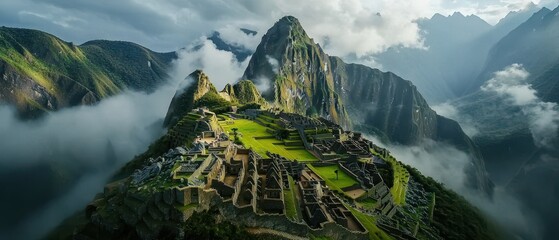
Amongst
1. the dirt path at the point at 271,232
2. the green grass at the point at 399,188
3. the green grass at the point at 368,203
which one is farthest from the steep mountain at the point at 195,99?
Answer: the dirt path at the point at 271,232

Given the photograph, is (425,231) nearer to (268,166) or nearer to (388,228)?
(388,228)

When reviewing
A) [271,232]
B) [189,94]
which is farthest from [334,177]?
[189,94]

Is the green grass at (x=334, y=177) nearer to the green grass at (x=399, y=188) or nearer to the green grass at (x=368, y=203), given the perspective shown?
the green grass at (x=368, y=203)

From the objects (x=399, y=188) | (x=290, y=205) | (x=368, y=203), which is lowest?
(x=290, y=205)

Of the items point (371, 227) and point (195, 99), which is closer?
point (371, 227)

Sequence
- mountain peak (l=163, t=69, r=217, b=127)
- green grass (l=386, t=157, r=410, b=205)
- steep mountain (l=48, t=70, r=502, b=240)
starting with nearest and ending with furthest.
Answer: steep mountain (l=48, t=70, r=502, b=240)
green grass (l=386, t=157, r=410, b=205)
mountain peak (l=163, t=69, r=217, b=127)

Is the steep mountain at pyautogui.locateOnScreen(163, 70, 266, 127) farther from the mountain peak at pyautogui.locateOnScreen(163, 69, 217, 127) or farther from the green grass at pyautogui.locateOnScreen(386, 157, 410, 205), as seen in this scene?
the green grass at pyautogui.locateOnScreen(386, 157, 410, 205)

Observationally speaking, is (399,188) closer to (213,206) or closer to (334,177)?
(334,177)

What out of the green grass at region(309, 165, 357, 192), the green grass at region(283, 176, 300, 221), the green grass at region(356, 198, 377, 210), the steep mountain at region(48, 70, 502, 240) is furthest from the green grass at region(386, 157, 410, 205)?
the green grass at region(283, 176, 300, 221)
